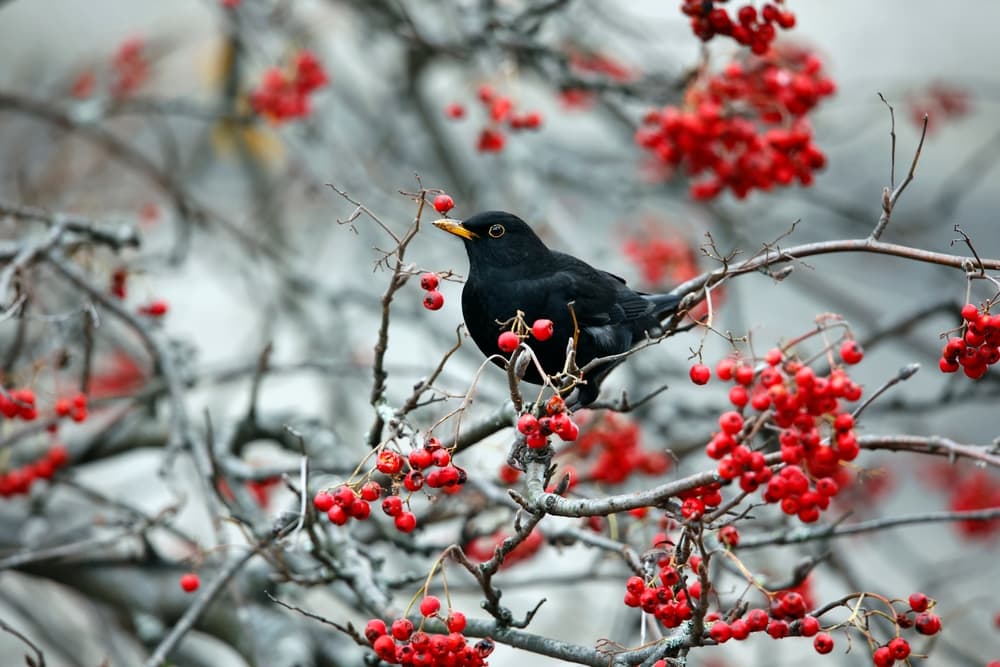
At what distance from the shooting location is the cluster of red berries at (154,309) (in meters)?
3.62

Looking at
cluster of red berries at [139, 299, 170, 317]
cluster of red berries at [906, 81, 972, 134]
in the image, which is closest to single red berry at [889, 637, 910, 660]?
cluster of red berries at [139, 299, 170, 317]

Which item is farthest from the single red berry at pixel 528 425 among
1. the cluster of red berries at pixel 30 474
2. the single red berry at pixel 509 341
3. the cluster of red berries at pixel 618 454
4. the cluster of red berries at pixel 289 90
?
the cluster of red berries at pixel 289 90

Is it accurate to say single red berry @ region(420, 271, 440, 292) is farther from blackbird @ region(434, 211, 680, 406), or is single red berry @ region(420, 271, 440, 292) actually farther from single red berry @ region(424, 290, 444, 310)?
blackbird @ region(434, 211, 680, 406)

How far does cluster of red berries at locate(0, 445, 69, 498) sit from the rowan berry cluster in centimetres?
270

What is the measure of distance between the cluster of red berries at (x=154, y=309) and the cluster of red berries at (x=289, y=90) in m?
1.59

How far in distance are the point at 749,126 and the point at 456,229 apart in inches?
54.3

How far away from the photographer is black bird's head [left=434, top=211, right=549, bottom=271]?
3029mm

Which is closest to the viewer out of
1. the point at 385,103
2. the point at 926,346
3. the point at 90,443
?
the point at 90,443

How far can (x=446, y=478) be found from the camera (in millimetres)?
2131

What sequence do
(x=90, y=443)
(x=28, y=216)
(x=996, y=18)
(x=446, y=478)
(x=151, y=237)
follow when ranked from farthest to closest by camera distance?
1. (x=996, y=18)
2. (x=151, y=237)
3. (x=90, y=443)
4. (x=28, y=216)
5. (x=446, y=478)

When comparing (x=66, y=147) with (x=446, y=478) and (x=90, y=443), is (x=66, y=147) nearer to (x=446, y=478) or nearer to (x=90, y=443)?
(x=90, y=443)

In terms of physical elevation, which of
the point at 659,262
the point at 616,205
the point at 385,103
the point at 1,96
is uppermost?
the point at 385,103

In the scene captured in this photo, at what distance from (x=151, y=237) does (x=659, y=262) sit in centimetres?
482

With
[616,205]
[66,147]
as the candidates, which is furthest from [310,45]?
[616,205]
